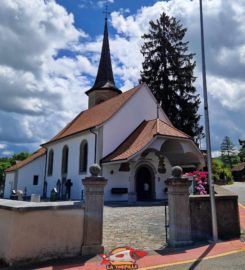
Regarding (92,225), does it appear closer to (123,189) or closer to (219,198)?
(219,198)

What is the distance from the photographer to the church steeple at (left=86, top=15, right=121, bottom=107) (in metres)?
33.1

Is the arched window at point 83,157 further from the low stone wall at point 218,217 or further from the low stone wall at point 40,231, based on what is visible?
the low stone wall at point 40,231

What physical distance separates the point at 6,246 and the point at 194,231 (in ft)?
17.3

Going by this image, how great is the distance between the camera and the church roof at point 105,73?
33.6m

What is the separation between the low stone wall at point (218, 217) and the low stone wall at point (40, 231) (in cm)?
358

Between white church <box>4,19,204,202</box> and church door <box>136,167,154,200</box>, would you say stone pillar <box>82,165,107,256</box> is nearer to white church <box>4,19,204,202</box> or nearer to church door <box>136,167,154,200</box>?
white church <box>4,19,204,202</box>

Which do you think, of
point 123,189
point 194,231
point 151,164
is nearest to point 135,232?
point 194,231

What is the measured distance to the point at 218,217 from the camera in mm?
9492

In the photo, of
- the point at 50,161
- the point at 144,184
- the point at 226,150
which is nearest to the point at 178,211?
the point at 144,184

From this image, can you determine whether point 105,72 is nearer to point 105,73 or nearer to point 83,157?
point 105,73

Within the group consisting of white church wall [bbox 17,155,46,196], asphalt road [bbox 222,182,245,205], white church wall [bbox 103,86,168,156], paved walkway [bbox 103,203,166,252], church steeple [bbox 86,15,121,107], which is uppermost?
church steeple [bbox 86,15,121,107]

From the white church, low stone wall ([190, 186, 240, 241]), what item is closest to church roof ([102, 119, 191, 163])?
the white church

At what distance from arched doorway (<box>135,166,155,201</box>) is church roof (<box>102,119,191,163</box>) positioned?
6.74ft

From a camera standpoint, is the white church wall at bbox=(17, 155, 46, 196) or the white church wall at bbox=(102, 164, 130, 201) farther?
the white church wall at bbox=(17, 155, 46, 196)
